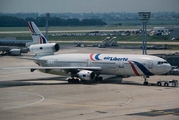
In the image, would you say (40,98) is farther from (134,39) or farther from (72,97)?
(134,39)

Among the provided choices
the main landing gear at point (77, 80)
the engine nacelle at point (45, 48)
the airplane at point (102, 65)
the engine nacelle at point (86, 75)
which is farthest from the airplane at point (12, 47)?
the engine nacelle at point (86, 75)

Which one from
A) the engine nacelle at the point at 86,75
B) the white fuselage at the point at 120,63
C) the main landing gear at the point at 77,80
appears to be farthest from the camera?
the main landing gear at the point at 77,80

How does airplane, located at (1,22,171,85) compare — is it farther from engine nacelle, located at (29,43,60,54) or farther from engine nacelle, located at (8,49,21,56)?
engine nacelle, located at (8,49,21,56)

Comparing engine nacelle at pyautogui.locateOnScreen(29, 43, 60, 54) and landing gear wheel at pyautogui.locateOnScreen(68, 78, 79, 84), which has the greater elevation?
engine nacelle at pyautogui.locateOnScreen(29, 43, 60, 54)

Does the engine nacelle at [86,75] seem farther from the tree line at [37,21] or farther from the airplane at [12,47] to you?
the airplane at [12,47]

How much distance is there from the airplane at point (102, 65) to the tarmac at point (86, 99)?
4.09 feet

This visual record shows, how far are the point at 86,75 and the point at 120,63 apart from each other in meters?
4.11

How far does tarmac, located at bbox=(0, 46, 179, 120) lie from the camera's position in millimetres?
38094

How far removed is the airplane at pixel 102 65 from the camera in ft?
193

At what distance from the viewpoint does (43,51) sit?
68438mm

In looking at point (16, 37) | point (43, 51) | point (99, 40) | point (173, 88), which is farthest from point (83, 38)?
point (173, 88)

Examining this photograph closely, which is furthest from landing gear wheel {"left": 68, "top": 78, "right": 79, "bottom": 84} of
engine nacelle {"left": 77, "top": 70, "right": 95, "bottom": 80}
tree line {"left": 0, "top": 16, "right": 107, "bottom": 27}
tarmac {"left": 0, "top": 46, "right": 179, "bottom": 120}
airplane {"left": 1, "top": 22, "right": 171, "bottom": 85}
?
tree line {"left": 0, "top": 16, "right": 107, "bottom": 27}

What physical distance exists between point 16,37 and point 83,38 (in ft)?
132

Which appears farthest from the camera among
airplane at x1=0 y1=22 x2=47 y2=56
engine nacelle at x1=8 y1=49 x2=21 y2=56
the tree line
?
airplane at x1=0 y1=22 x2=47 y2=56
